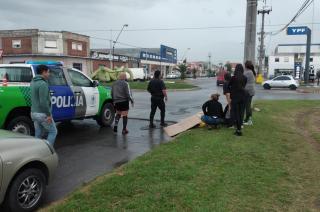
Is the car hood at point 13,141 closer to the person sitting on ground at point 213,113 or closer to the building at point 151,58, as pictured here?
the person sitting on ground at point 213,113

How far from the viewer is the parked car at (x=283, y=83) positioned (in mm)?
37100

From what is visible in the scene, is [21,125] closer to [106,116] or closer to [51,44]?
[106,116]

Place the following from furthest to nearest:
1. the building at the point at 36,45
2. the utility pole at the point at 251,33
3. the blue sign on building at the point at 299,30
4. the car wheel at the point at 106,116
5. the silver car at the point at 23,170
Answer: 1. the building at the point at 36,45
2. the blue sign on building at the point at 299,30
3. the utility pole at the point at 251,33
4. the car wheel at the point at 106,116
5. the silver car at the point at 23,170

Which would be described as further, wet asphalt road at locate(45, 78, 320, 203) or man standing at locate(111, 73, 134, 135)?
man standing at locate(111, 73, 134, 135)

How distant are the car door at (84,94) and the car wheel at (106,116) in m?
0.37

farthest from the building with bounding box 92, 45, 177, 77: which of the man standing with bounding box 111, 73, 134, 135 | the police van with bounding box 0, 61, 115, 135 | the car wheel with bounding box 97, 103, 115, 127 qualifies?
the man standing with bounding box 111, 73, 134, 135

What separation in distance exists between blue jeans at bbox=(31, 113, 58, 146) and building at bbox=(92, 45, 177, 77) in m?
56.0

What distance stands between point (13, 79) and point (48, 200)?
466 cm

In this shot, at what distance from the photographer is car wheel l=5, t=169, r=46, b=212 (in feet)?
14.4

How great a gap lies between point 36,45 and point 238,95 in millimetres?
45197

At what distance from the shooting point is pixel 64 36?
51.8m

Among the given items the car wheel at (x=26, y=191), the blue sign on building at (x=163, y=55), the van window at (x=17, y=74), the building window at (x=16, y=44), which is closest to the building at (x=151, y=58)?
the blue sign on building at (x=163, y=55)

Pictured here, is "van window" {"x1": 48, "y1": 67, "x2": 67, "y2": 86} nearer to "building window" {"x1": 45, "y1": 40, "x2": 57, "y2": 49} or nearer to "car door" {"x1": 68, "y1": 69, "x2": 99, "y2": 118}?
"car door" {"x1": 68, "y1": 69, "x2": 99, "y2": 118}

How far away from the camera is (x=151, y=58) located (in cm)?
8975
